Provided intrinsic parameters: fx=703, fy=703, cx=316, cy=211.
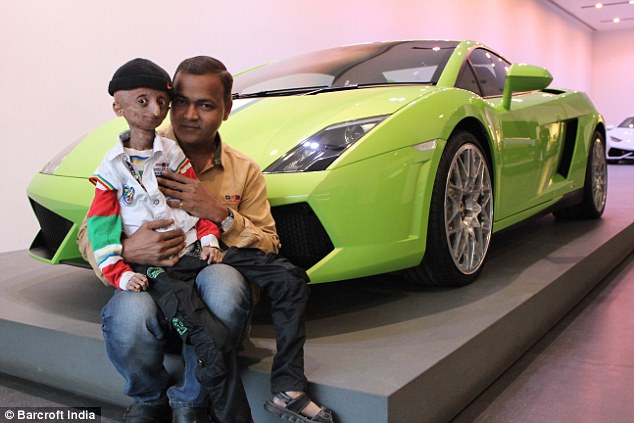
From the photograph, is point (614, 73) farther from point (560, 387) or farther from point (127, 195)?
point (127, 195)

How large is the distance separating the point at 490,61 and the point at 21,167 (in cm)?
256

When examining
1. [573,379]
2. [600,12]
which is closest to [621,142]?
[600,12]

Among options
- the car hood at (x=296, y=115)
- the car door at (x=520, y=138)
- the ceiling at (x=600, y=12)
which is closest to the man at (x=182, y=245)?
the car hood at (x=296, y=115)

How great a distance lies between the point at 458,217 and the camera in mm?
2400

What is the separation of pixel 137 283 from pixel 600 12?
15336mm

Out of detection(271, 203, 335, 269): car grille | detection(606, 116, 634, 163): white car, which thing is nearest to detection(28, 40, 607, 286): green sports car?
detection(271, 203, 335, 269): car grille

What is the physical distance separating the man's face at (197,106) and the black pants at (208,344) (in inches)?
15.9

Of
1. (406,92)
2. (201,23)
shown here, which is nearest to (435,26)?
(201,23)

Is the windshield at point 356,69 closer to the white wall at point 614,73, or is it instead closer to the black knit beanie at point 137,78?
the black knit beanie at point 137,78

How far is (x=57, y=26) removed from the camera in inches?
157

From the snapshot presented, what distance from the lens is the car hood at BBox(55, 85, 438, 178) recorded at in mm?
2152

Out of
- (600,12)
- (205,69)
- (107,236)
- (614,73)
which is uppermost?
(600,12)

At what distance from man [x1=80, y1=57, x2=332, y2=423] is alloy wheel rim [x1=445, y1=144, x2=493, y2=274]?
2.57 feet

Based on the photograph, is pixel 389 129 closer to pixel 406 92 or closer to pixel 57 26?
pixel 406 92
